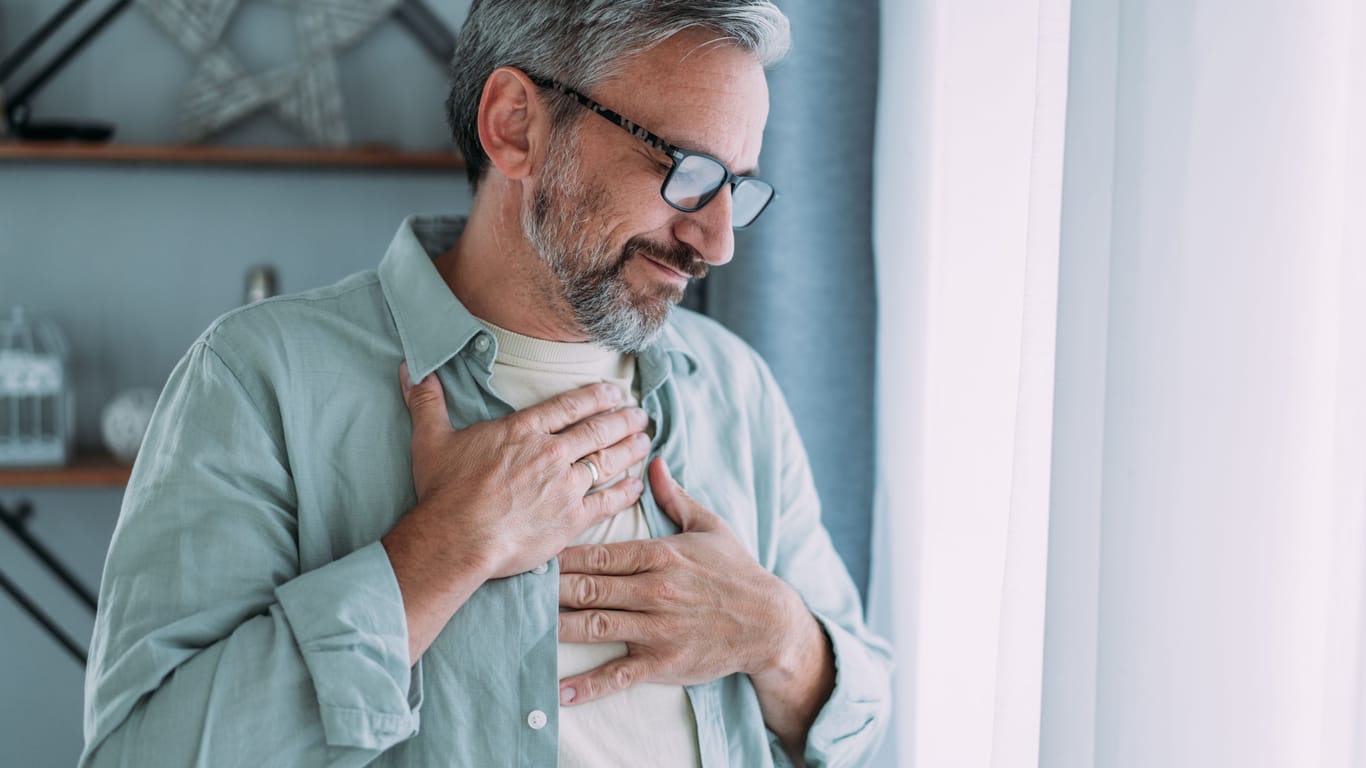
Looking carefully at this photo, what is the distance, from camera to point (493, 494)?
0.98m

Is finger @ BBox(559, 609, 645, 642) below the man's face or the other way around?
below

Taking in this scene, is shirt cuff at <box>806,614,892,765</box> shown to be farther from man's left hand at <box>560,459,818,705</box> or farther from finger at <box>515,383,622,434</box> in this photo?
finger at <box>515,383,622,434</box>

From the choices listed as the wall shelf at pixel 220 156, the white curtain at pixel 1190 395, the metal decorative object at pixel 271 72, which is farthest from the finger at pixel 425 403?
the metal decorative object at pixel 271 72

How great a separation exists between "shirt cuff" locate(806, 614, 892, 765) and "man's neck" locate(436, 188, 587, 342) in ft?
1.45

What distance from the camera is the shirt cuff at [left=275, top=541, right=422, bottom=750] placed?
890 millimetres

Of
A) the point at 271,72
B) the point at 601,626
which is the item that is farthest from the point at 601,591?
the point at 271,72

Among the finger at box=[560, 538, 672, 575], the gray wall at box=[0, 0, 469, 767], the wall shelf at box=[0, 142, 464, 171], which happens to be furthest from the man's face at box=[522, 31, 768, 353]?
the gray wall at box=[0, 0, 469, 767]

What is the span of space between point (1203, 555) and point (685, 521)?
0.50 metres

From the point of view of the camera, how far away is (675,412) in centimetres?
120

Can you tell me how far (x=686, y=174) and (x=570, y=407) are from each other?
0.85 feet

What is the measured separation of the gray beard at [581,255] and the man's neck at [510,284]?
0.02 m

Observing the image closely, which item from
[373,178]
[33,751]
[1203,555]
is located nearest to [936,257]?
[1203,555]

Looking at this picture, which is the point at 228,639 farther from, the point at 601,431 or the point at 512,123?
the point at 512,123

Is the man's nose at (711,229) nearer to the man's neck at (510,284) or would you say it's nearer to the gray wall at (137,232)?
the man's neck at (510,284)
